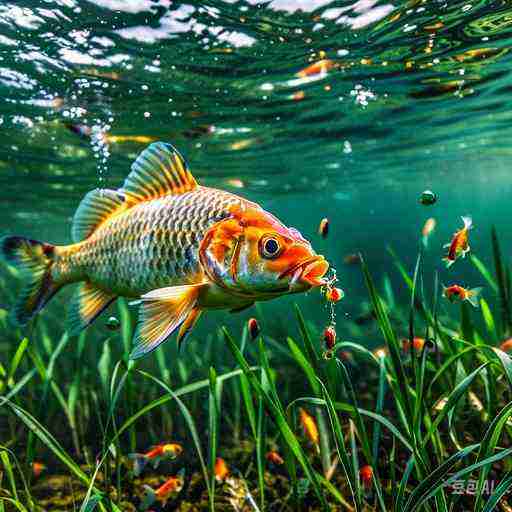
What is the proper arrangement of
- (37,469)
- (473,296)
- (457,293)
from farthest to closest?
(37,469)
(473,296)
(457,293)

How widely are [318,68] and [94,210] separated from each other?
28.6 feet

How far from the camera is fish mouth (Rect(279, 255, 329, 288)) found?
2312 mm

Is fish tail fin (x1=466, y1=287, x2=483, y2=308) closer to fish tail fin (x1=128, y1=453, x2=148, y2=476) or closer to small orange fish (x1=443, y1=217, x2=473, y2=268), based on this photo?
small orange fish (x1=443, y1=217, x2=473, y2=268)

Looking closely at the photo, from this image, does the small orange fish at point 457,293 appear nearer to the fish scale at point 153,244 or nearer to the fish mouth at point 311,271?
the fish mouth at point 311,271

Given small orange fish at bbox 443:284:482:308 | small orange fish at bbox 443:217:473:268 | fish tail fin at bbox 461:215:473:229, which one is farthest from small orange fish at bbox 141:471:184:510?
fish tail fin at bbox 461:215:473:229

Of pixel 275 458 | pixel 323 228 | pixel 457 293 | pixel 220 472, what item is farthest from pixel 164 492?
pixel 457 293

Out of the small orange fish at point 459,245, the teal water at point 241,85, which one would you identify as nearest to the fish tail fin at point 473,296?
the small orange fish at point 459,245

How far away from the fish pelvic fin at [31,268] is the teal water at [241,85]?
2.72 metres

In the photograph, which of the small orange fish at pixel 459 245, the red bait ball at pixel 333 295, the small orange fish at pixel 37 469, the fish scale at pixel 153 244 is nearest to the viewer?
the fish scale at pixel 153 244

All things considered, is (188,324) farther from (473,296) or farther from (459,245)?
(473,296)

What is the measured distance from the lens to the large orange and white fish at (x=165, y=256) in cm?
245

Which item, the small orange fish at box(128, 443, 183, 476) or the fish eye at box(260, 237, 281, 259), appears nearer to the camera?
the fish eye at box(260, 237, 281, 259)

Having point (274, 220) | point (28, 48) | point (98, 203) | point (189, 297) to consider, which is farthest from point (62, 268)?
point (28, 48)

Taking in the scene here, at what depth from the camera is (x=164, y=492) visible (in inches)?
174
